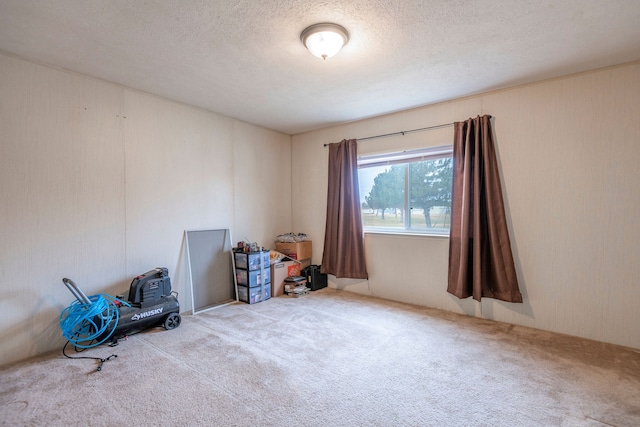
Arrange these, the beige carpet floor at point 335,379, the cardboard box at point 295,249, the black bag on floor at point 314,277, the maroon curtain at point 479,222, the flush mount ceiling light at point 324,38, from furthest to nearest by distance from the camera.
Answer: the cardboard box at point 295,249 < the black bag on floor at point 314,277 < the maroon curtain at point 479,222 < the flush mount ceiling light at point 324,38 < the beige carpet floor at point 335,379

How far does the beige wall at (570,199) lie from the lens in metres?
2.69

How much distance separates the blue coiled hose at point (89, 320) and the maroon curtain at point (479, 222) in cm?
356

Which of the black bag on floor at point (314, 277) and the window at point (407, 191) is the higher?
the window at point (407, 191)

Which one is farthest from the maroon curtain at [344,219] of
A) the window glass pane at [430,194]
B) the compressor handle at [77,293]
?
the compressor handle at [77,293]

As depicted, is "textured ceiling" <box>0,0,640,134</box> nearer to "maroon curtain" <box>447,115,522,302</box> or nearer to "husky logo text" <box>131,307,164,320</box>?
"maroon curtain" <box>447,115,522,302</box>

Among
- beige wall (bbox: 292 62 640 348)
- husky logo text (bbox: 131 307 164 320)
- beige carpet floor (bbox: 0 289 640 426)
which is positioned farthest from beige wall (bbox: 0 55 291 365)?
beige wall (bbox: 292 62 640 348)

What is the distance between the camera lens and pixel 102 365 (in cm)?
240

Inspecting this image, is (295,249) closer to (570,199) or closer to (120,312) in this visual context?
(120,312)

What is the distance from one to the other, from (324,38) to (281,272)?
3186mm

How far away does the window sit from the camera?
3783 millimetres

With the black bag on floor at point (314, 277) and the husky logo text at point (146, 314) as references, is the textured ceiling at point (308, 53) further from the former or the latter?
the black bag on floor at point (314, 277)

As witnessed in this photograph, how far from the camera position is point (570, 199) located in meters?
2.93

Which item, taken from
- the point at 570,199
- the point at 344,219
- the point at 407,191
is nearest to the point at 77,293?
the point at 344,219

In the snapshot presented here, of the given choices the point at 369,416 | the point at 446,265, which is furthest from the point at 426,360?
the point at 446,265
